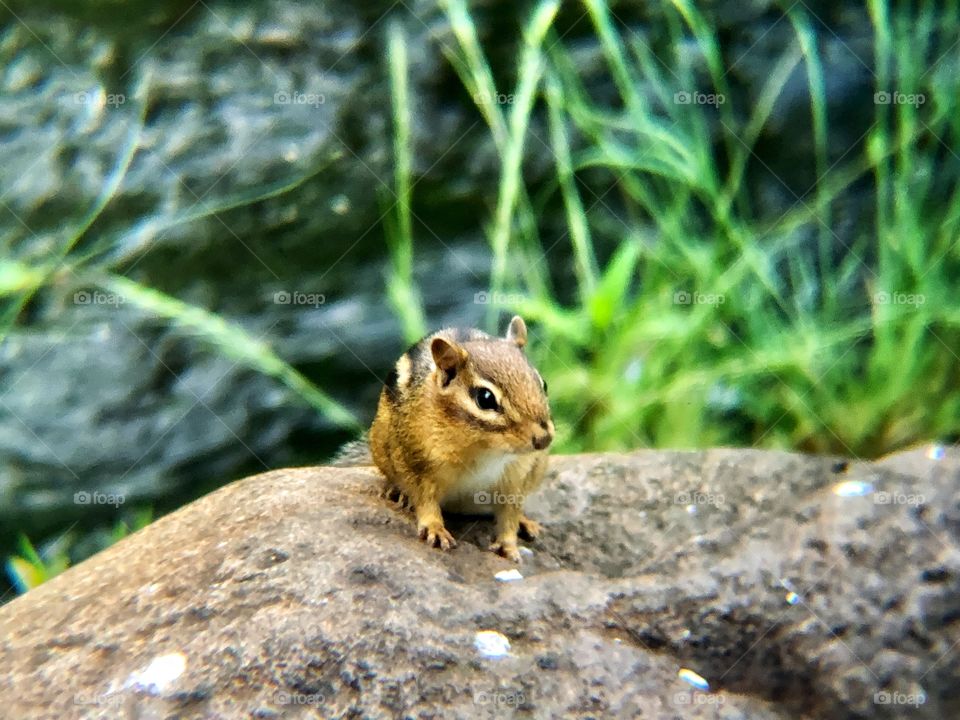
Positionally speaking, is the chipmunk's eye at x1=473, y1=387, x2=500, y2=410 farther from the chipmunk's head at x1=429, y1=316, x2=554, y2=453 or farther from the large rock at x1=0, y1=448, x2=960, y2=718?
the large rock at x1=0, y1=448, x2=960, y2=718

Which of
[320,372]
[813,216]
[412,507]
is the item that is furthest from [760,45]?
[412,507]

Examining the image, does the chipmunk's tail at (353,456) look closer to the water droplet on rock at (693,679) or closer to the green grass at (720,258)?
the green grass at (720,258)

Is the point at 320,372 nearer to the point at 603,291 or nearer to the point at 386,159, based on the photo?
the point at 386,159

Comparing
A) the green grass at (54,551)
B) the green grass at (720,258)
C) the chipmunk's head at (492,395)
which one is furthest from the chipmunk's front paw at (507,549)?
the green grass at (54,551)

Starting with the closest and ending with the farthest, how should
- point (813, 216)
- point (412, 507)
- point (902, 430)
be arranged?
1. point (412, 507)
2. point (902, 430)
3. point (813, 216)

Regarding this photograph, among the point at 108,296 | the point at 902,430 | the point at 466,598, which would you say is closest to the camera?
the point at 466,598

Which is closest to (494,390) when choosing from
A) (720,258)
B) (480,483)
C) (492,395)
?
(492,395)

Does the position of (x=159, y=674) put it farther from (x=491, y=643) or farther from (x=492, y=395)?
(x=492, y=395)
